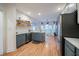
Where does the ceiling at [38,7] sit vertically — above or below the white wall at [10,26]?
above

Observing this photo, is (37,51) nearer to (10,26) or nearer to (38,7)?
(10,26)

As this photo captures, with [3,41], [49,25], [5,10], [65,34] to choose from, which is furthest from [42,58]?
[49,25]

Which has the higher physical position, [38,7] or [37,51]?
[38,7]

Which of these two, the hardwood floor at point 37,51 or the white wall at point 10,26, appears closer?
the hardwood floor at point 37,51

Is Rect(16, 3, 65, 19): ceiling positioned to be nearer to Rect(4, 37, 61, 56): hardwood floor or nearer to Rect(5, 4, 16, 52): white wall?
Rect(5, 4, 16, 52): white wall

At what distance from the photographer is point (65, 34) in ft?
9.96

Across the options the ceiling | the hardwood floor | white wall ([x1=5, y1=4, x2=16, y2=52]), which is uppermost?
the ceiling

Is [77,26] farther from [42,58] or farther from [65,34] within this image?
[42,58]

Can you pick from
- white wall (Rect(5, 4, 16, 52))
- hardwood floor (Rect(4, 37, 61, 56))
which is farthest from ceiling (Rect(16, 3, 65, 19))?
hardwood floor (Rect(4, 37, 61, 56))

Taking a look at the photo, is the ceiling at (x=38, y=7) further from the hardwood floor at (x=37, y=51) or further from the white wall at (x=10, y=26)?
the hardwood floor at (x=37, y=51)

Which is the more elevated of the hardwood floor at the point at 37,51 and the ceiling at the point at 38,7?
the ceiling at the point at 38,7

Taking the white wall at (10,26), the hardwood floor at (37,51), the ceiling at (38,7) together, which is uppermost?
the ceiling at (38,7)

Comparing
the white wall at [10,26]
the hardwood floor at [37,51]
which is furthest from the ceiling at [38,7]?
the hardwood floor at [37,51]

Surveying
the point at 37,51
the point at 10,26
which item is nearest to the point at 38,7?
the point at 10,26
